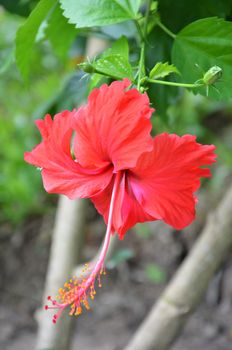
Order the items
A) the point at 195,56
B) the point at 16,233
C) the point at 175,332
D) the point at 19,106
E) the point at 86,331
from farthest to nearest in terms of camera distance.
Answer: the point at 19,106, the point at 16,233, the point at 86,331, the point at 175,332, the point at 195,56

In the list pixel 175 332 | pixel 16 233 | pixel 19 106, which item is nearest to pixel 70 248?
pixel 175 332

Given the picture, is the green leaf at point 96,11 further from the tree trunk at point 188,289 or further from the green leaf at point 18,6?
the tree trunk at point 188,289

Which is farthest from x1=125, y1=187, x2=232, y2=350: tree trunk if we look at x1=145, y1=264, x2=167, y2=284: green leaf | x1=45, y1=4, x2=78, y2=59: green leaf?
x1=145, y1=264, x2=167, y2=284: green leaf

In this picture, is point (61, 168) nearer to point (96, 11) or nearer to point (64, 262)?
point (96, 11)

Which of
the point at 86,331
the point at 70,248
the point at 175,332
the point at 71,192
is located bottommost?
the point at 86,331

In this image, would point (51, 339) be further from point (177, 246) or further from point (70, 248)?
point (177, 246)
